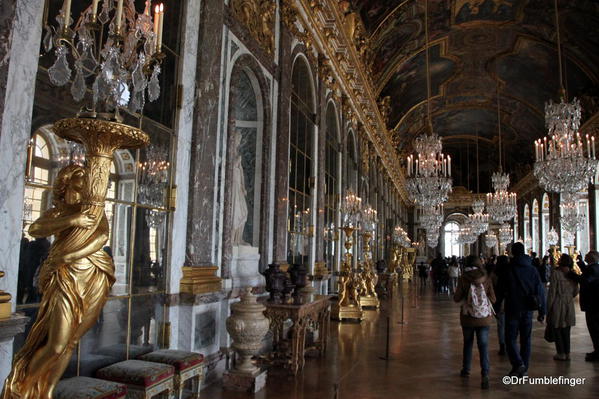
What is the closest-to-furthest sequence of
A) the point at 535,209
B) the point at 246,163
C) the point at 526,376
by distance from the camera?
the point at 526,376, the point at 246,163, the point at 535,209

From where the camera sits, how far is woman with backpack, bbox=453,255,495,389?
16.6 feet

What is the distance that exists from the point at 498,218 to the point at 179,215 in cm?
1737

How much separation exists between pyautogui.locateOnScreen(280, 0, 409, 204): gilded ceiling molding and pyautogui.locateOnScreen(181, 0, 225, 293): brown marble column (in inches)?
118

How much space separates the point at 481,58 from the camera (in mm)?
22531

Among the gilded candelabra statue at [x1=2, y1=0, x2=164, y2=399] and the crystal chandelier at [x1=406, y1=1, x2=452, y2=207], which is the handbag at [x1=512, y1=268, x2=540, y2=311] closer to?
the gilded candelabra statue at [x1=2, y1=0, x2=164, y2=399]

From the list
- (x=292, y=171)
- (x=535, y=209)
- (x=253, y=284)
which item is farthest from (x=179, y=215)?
(x=535, y=209)

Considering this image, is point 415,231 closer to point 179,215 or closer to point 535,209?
point 535,209

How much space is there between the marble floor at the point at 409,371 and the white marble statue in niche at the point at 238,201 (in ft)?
6.61

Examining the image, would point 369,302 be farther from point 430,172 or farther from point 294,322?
point 294,322

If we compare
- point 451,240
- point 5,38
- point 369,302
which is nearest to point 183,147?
point 5,38

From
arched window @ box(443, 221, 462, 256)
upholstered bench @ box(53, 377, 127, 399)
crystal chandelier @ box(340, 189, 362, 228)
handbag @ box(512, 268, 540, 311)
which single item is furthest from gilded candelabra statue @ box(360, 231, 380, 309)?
arched window @ box(443, 221, 462, 256)

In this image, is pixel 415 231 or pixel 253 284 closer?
pixel 253 284

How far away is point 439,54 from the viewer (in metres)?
21.5

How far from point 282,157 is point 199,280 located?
3227 millimetres
